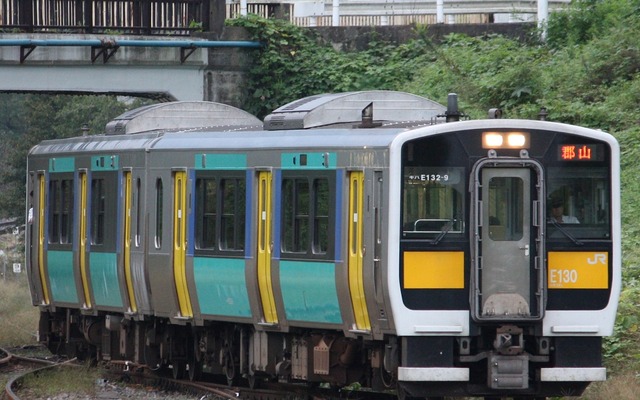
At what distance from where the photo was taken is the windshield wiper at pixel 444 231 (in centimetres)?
1274

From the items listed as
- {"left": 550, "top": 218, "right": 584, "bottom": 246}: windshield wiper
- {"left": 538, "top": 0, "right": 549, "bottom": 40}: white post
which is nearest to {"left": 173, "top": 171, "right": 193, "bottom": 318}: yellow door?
{"left": 550, "top": 218, "right": 584, "bottom": 246}: windshield wiper

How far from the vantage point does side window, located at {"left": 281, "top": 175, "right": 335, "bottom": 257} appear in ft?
45.3

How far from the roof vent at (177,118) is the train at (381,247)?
5.09 ft

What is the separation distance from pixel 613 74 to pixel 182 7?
26.5ft

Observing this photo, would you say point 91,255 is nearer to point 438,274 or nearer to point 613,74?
point 438,274

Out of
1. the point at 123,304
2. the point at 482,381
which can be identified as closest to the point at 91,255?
the point at 123,304

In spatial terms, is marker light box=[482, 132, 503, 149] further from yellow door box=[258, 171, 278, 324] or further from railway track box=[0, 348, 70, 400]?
railway track box=[0, 348, 70, 400]

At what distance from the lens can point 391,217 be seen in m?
12.6

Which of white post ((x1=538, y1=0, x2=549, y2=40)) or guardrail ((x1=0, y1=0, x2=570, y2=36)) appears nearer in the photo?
guardrail ((x1=0, y1=0, x2=570, y2=36))

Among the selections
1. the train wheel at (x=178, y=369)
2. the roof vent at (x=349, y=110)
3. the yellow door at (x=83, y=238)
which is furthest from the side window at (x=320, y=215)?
the yellow door at (x=83, y=238)

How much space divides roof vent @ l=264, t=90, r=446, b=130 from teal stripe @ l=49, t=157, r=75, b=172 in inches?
159

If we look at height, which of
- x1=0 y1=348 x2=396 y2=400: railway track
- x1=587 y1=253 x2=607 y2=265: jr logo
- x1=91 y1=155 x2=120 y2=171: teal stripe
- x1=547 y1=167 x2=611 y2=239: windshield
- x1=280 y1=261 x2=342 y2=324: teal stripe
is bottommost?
x1=0 y1=348 x2=396 y2=400: railway track

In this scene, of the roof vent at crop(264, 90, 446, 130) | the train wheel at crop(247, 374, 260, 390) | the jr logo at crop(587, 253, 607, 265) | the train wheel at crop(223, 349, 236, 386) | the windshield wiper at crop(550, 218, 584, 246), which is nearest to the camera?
the windshield wiper at crop(550, 218, 584, 246)

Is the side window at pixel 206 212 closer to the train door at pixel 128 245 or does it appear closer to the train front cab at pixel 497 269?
the train door at pixel 128 245
